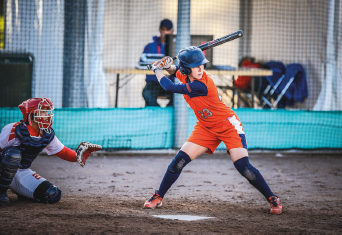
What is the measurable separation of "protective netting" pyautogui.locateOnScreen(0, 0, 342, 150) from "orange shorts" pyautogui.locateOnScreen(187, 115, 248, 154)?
3.65 metres

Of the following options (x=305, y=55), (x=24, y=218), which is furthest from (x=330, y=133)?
(x=24, y=218)

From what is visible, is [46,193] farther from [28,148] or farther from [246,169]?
[246,169]

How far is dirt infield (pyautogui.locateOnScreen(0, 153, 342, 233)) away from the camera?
3.52 meters

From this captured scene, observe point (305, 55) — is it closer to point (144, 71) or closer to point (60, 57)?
point (144, 71)

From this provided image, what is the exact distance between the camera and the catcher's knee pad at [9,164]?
3.95 m

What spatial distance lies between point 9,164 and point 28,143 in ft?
0.90

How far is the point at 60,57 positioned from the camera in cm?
848

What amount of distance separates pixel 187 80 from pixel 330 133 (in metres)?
5.10

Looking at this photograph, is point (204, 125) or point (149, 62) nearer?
point (204, 125)

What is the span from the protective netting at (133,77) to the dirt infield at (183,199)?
0.60m

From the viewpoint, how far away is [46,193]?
4.21 metres

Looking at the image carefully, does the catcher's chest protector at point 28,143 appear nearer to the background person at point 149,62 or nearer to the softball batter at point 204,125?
the softball batter at point 204,125

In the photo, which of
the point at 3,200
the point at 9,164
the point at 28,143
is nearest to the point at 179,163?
the point at 28,143

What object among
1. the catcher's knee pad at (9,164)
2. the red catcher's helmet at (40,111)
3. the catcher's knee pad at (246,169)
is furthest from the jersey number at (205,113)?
the catcher's knee pad at (9,164)
